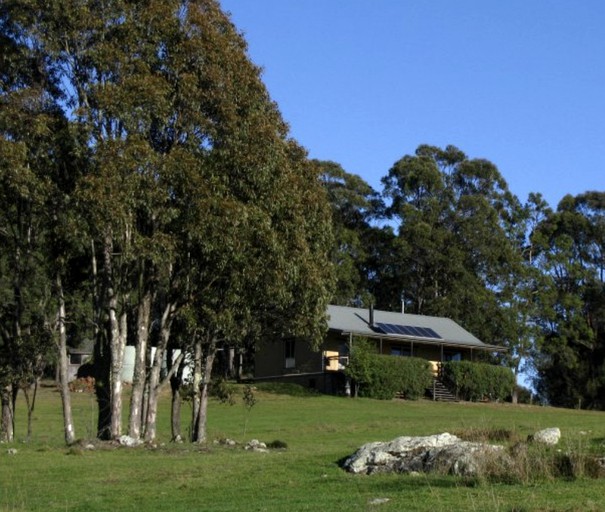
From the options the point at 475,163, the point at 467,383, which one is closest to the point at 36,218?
the point at 467,383

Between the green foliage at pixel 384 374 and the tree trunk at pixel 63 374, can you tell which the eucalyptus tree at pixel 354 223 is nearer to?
the green foliage at pixel 384 374

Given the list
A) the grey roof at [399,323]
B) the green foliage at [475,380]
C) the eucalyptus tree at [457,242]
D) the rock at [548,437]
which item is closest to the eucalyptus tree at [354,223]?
the eucalyptus tree at [457,242]

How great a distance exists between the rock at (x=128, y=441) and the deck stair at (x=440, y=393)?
34.2 meters

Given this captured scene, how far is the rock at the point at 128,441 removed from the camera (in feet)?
77.0

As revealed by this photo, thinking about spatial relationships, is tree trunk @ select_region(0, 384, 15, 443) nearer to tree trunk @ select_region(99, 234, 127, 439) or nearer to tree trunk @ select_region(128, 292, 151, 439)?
tree trunk @ select_region(99, 234, 127, 439)

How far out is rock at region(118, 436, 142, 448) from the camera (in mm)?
→ 23456

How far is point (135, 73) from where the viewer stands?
25.2 m

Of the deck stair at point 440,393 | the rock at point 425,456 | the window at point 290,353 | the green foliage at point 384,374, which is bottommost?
the rock at point 425,456

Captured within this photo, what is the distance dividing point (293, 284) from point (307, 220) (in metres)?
2.21

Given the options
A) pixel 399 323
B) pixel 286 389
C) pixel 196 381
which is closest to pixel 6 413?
pixel 196 381

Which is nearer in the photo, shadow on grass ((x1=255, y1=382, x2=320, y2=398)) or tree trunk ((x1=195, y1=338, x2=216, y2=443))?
tree trunk ((x1=195, y1=338, x2=216, y2=443))

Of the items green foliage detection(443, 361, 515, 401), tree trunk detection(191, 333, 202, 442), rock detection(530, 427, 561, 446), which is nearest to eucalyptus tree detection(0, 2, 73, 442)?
tree trunk detection(191, 333, 202, 442)

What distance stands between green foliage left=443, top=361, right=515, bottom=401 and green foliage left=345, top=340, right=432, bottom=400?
9.45 feet

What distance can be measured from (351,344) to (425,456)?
39.4m
